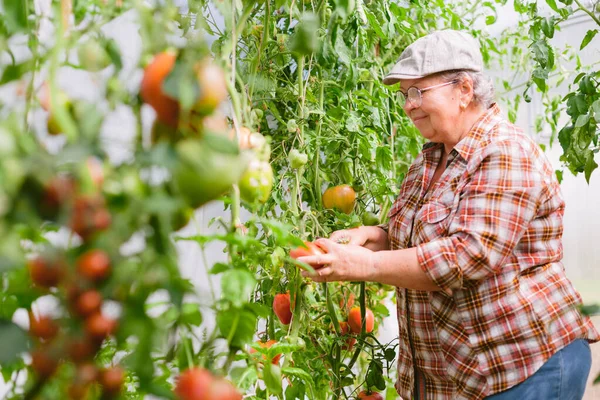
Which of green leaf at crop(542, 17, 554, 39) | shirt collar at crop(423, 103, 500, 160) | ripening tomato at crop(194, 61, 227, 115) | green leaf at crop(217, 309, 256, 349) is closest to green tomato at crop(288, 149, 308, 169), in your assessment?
shirt collar at crop(423, 103, 500, 160)

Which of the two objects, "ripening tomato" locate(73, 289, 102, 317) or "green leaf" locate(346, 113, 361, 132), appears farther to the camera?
"green leaf" locate(346, 113, 361, 132)

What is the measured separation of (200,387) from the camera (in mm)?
409

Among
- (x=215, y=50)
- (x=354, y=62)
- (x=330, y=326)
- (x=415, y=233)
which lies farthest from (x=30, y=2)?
(x=330, y=326)

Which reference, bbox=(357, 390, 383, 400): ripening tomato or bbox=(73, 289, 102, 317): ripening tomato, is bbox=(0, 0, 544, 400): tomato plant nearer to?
bbox=(73, 289, 102, 317): ripening tomato

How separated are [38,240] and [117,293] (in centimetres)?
11

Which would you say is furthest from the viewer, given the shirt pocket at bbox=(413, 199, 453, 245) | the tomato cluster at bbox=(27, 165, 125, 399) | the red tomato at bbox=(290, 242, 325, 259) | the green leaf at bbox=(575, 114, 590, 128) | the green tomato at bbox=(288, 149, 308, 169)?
the green leaf at bbox=(575, 114, 590, 128)

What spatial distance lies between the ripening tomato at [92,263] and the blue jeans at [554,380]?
101 centimetres

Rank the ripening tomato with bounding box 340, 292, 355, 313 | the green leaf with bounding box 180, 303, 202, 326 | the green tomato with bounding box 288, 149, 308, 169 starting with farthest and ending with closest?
the ripening tomato with bounding box 340, 292, 355, 313
the green tomato with bounding box 288, 149, 308, 169
the green leaf with bounding box 180, 303, 202, 326

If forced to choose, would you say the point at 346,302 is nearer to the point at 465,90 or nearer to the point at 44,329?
the point at 465,90

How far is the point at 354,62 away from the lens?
4.78ft

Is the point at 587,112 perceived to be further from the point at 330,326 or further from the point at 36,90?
the point at 36,90

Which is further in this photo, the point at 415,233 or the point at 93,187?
the point at 415,233

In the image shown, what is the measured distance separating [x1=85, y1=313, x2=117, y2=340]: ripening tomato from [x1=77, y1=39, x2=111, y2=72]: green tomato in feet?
0.51

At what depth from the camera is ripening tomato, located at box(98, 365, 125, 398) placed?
37 centimetres
